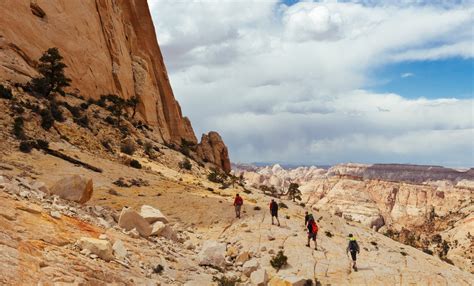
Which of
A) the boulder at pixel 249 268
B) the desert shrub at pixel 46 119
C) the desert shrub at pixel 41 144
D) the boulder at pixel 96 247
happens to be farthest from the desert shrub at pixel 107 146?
the boulder at pixel 96 247

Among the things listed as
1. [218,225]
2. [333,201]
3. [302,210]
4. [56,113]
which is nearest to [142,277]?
[218,225]

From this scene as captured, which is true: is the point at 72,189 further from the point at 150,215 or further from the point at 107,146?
the point at 107,146

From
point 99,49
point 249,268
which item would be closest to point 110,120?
point 99,49

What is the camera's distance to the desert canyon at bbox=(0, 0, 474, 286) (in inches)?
468

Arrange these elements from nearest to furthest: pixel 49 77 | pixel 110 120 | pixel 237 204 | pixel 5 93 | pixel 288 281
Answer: pixel 288 281, pixel 237 204, pixel 5 93, pixel 49 77, pixel 110 120

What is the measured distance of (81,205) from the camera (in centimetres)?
1794

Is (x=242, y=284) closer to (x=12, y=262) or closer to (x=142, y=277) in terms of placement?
(x=142, y=277)

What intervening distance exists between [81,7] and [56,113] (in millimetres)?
26626

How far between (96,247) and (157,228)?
635cm

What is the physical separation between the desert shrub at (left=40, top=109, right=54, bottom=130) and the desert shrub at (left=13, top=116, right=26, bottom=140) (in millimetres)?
2292

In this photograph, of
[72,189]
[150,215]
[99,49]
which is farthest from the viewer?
[99,49]

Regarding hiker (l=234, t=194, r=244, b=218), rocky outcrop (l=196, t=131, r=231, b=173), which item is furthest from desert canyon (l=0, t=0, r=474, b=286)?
hiker (l=234, t=194, r=244, b=218)

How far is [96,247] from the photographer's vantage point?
464 inches

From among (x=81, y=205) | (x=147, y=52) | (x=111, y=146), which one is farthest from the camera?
(x=147, y=52)
